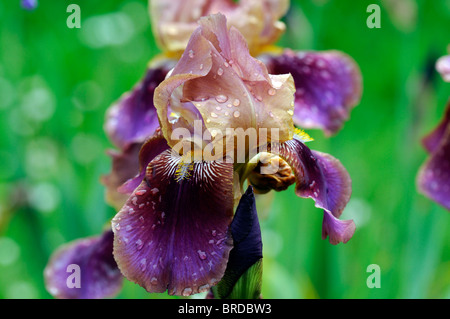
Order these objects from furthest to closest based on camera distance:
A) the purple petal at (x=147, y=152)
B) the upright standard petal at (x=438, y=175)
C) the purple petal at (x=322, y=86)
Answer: the purple petal at (x=322, y=86) → the upright standard petal at (x=438, y=175) → the purple petal at (x=147, y=152)

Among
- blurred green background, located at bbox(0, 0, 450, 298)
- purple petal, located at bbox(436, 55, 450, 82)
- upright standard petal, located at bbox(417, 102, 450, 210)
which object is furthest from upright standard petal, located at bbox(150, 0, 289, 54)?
upright standard petal, located at bbox(417, 102, 450, 210)

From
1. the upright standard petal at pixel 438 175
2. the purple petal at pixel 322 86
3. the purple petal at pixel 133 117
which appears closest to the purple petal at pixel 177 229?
the purple petal at pixel 133 117

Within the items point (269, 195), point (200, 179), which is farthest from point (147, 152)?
point (269, 195)

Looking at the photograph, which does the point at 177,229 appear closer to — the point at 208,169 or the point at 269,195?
the point at 208,169

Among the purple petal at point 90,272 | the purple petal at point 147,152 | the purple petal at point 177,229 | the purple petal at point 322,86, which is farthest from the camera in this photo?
the purple petal at point 322,86

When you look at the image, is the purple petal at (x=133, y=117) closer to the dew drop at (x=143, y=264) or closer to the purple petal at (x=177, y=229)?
the purple petal at (x=177, y=229)

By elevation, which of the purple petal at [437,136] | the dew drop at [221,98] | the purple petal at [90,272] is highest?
the dew drop at [221,98]

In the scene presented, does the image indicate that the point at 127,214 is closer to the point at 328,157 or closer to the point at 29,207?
the point at 328,157
